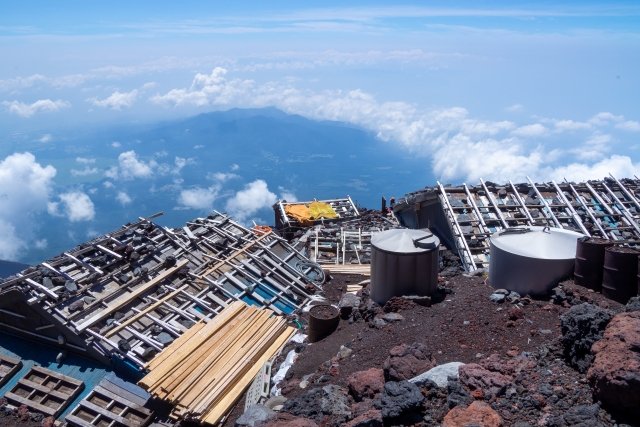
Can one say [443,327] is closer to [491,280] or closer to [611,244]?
[491,280]

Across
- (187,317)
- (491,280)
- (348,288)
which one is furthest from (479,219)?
(187,317)

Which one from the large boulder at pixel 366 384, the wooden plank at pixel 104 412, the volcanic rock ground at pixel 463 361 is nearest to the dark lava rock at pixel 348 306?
the volcanic rock ground at pixel 463 361

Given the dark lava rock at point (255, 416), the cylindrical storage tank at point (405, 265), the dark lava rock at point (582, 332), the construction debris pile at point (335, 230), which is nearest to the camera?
the dark lava rock at point (582, 332)

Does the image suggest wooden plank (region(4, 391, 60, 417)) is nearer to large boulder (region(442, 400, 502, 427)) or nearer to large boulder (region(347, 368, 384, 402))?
large boulder (region(347, 368, 384, 402))

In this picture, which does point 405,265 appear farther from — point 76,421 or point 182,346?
point 76,421

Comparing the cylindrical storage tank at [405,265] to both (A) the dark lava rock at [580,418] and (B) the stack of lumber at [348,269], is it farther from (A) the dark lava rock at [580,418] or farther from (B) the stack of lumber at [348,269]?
(B) the stack of lumber at [348,269]
